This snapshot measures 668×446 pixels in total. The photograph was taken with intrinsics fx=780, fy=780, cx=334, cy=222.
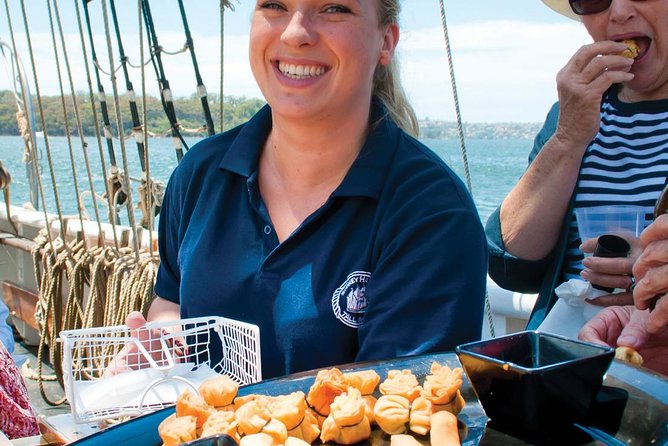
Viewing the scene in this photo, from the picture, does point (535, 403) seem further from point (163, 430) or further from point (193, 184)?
point (193, 184)

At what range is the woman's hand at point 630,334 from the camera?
1.13 metres

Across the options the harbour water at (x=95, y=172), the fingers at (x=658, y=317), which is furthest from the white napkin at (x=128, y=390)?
the harbour water at (x=95, y=172)

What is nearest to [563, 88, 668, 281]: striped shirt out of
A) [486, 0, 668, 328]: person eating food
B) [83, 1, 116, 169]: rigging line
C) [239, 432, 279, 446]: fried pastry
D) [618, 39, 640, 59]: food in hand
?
[486, 0, 668, 328]: person eating food

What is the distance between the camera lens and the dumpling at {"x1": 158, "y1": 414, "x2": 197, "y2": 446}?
0.73 m

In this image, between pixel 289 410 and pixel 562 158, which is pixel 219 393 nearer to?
pixel 289 410

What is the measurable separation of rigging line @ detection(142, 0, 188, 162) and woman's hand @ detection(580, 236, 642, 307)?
2168mm

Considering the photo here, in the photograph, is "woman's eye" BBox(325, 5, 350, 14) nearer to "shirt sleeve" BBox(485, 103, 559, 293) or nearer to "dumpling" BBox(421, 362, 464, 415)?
"shirt sleeve" BBox(485, 103, 559, 293)

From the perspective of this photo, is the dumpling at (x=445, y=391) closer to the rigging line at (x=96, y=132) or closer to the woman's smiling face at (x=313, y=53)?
the woman's smiling face at (x=313, y=53)

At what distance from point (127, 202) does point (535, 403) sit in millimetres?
3043

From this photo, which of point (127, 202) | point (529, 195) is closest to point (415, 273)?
point (529, 195)

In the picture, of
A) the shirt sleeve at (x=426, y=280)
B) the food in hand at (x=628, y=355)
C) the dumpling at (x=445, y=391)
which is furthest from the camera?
the shirt sleeve at (x=426, y=280)

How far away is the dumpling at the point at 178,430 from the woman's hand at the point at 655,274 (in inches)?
26.7

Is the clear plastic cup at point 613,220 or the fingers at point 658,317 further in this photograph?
the clear plastic cup at point 613,220

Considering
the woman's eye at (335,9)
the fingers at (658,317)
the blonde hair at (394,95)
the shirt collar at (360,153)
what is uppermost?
the woman's eye at (335,9)
